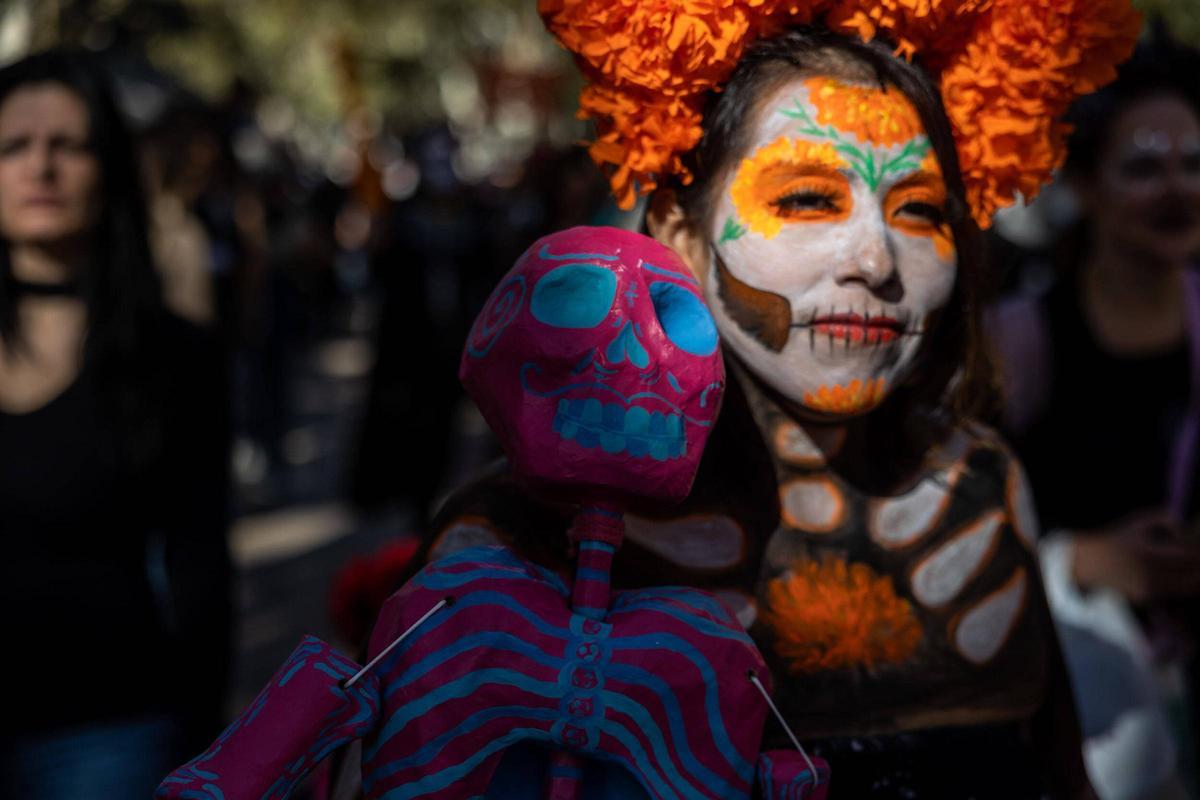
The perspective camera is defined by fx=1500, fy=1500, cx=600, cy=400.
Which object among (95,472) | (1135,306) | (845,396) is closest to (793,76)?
(845,396)

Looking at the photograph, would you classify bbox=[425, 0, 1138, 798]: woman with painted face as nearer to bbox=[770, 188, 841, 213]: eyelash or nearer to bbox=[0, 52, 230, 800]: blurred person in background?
bbox=[770, 188, 841, 213]: eyelash

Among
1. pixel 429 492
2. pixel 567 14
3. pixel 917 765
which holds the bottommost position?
pixel 429 492

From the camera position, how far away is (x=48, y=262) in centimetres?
294

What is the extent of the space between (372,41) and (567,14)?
27.0 meters

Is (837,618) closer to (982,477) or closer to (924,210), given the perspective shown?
(982,477)

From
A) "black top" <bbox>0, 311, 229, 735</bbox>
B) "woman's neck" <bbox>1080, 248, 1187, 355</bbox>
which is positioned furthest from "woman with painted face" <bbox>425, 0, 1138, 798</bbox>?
"woman's neck" <bbox>1080, 248, 1187, 355</bbox>

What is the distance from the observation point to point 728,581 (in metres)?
2.04

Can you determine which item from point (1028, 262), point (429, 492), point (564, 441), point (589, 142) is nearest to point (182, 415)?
point (589, 142)

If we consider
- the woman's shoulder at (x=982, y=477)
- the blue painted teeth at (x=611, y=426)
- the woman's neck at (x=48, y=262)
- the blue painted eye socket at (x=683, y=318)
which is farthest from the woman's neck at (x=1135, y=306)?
the woman's neck at (x=48, y=262)

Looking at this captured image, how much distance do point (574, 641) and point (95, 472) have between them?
1422 mm

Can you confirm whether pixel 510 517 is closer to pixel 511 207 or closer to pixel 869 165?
pixel 869 165

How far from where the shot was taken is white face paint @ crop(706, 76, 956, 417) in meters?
1.98

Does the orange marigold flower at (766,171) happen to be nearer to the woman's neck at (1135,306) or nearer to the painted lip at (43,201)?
the painted lip at (43,201)

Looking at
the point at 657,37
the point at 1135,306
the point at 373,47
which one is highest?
the point at 657,37
